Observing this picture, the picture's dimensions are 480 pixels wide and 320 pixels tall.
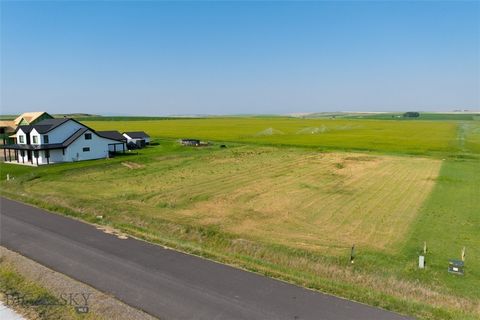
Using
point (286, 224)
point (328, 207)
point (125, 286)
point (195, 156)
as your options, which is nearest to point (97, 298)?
point (125, 286)

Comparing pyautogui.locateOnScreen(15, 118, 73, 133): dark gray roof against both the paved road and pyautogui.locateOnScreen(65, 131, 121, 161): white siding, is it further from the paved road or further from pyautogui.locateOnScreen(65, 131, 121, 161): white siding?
the paved road

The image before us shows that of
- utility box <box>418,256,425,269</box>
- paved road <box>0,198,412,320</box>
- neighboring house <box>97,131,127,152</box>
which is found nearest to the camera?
paved road <box>0,198,412,320</box>

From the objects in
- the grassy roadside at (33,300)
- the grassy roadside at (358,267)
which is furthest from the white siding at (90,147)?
the grassy roadside at (33,300)

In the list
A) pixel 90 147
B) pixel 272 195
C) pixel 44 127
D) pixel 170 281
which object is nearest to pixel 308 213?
pixel 272 195

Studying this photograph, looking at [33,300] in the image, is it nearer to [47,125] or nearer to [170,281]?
[170,281]

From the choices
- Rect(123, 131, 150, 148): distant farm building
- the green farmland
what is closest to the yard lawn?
the green farmland

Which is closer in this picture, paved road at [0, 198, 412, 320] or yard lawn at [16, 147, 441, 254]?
paved road at [0, 198, 412, 320]

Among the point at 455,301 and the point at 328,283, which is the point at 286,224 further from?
the point at 455,301
